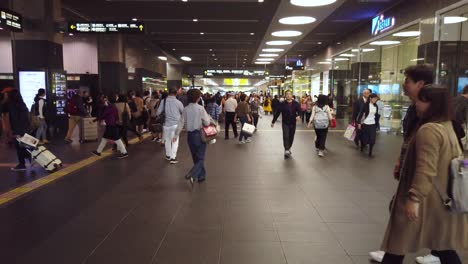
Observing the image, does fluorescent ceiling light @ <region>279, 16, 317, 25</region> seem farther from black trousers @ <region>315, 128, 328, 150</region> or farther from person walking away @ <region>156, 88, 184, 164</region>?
person walking away @ <region>156, 88, 184, 164</region>

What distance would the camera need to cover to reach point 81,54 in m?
18.8

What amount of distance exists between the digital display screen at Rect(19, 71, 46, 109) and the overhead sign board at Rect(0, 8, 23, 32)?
1.47m

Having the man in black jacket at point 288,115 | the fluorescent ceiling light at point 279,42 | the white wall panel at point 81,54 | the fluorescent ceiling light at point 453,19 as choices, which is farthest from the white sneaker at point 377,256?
the fluorescent ceiling light at point 279,42

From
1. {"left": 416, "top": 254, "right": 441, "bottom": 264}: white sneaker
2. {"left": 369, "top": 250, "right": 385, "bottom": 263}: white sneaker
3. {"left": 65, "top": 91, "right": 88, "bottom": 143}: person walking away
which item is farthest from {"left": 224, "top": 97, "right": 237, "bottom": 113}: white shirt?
{"left": 416, "top": 254, "right": 441, "bottom": 264}: white sneaker

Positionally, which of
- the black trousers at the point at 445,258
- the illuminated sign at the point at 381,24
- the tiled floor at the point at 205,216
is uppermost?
the illuminated sign at the point at 381,24

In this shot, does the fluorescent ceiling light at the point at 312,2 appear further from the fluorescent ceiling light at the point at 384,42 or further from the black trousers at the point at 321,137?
the black trousers at the point at 321,137

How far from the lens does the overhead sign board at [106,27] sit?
12000 millimetres

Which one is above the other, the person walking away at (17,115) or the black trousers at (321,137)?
the person walking away at (17,115)

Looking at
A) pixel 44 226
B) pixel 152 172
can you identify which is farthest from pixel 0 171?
pixel 44 226

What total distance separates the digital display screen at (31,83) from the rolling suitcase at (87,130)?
1.65 metres

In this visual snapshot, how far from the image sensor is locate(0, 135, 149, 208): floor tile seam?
5619 mm

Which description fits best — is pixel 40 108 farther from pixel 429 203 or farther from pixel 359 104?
pixel 429 203

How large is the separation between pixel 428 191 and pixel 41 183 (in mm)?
6056

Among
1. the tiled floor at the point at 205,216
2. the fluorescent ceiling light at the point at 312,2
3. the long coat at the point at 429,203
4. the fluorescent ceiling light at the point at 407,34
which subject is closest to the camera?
the long coat at the point at 429,203
